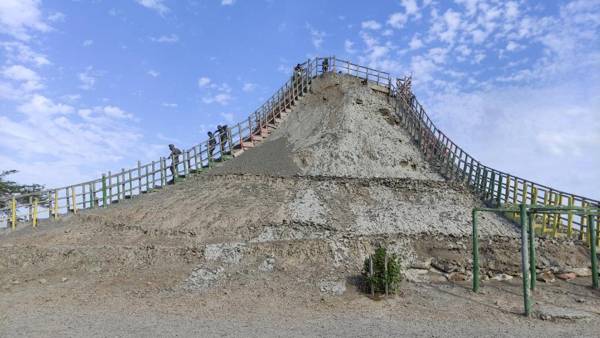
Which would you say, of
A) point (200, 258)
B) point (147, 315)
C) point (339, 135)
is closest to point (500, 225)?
point (339, 135)

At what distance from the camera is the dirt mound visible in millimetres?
23625

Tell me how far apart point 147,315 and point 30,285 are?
5254 millimetres

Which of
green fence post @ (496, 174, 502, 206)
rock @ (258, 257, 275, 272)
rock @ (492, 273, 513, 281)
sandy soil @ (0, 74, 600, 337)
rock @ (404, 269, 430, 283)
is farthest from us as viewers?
green fence post @ (496, 174, 502, 206)

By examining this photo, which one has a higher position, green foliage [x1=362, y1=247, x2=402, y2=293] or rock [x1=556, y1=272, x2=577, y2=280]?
green foliage [x1=362, y1=247, x2=402, y2=293]

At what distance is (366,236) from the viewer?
17.9m

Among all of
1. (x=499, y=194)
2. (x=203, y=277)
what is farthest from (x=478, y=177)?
(x=203, y=277)

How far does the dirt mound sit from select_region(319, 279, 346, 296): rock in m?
7.97

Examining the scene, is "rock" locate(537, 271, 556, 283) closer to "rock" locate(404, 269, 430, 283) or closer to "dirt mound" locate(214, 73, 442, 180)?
"rock" locate(404, 269, 430, 283)

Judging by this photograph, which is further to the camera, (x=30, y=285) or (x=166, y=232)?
(x=166, y=232)

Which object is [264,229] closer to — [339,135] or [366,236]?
[366,236]

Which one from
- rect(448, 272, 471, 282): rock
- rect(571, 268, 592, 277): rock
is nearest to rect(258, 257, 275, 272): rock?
rect(448, 272, 471, 282): rock

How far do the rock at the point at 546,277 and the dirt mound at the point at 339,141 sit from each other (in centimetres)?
883

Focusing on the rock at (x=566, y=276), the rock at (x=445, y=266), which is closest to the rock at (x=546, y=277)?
the rock at (x=566, y=276)

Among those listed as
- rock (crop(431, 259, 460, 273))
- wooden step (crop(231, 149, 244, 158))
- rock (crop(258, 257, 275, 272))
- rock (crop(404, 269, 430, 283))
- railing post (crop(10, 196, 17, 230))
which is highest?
wooden step (crop(231, 149, 244, 158))
